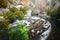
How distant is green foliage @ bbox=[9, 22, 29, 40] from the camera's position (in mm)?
2208

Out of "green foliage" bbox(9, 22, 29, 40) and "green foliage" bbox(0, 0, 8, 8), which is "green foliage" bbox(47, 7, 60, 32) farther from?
"green foliage" bbox(0, 0, 8, 8)

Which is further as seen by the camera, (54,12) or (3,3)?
(54,12)

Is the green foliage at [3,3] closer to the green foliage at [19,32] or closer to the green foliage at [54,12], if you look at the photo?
the green foliage at [19,32]

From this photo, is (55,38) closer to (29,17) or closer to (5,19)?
(29,17)

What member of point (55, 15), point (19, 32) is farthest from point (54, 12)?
point (19, 32)

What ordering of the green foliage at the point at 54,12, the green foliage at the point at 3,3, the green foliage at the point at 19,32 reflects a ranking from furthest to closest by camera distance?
the green foliage at the point at 54,12 < the green foliage at the point at 3,3 < the green foliage at the point at 19,32

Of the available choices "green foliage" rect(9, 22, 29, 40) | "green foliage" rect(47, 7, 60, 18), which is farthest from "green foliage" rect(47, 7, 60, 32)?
"green foliage" rect(9, 22, 29, 40)

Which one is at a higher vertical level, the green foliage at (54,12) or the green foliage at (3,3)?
the green foliage at (3,3)

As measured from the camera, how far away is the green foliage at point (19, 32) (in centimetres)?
221

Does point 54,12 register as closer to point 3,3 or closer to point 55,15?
point 55,15

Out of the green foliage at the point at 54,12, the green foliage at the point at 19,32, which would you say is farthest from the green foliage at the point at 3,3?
the green foliage at the point at 54,12

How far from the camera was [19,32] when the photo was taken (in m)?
2.21

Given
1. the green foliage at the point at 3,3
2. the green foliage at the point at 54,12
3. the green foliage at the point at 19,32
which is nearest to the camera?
the green foliage at the point at 19,32

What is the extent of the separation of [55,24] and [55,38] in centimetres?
26
